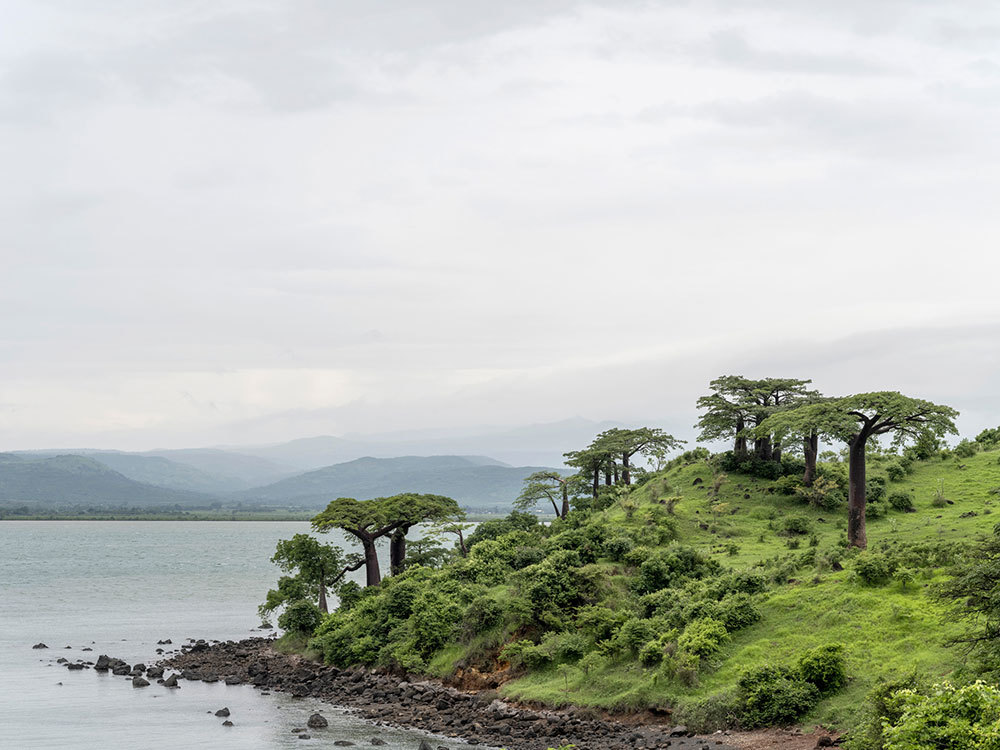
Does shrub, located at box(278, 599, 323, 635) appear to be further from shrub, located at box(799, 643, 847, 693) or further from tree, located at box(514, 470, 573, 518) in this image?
shrub, located at box(799, 643, 847, 693)

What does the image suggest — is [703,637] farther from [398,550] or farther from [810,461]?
[398,550]

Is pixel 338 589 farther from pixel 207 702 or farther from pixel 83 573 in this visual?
pixel 83 573

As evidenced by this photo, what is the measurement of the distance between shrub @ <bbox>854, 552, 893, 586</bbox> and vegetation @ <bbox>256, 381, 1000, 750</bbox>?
0.08m

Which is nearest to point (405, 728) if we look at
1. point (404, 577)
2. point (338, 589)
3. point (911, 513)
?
point (404, 577)

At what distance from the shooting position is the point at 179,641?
74.0m

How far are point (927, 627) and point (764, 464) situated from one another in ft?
107

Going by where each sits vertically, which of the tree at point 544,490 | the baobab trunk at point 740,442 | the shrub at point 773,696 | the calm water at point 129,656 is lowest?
the calm water at point 129,656

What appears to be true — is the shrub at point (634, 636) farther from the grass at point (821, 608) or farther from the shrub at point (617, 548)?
the shrub at point (617, 548)

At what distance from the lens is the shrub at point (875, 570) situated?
39438 mm

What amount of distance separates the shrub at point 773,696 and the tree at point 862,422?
46.2ft

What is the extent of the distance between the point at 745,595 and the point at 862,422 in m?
11.4

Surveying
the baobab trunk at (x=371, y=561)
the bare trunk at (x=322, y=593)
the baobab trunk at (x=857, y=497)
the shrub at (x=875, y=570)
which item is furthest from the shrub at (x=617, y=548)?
the bare trunk at (x=322, y=593)

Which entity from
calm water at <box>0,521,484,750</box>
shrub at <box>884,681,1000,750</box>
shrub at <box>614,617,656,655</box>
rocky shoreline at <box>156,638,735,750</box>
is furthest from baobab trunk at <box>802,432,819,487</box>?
shrub at <box>884,681,1000,750</box>

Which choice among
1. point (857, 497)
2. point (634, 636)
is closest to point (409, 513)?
point (634, 636)
